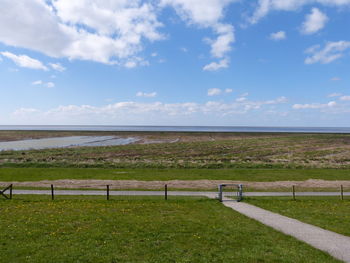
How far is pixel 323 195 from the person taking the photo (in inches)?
854

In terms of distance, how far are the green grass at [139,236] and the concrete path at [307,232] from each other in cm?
60

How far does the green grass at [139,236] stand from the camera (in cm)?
913

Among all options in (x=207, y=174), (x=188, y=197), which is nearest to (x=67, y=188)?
(x=188, y=197)

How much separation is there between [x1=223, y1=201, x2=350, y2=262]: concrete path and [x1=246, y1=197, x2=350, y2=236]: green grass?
0.76 meters

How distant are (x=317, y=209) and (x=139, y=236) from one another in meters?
12.2

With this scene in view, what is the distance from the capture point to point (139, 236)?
1116cm

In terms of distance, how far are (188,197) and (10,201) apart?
13.2m

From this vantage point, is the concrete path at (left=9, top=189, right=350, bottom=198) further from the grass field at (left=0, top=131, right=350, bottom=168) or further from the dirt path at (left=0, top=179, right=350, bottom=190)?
the grass field at (left=0, top=131, right=350, bottom=168)

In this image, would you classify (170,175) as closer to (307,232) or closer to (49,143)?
(307,232)

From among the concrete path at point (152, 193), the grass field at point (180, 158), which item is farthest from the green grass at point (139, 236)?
the grass field at point (180, 158)

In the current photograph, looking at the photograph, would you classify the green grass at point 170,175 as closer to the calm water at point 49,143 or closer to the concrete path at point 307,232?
the concrete path at point 307,232

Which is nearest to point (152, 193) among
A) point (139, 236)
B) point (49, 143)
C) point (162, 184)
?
point (162, 184)

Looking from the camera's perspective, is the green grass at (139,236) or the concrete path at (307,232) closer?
the green grass at (139,236)

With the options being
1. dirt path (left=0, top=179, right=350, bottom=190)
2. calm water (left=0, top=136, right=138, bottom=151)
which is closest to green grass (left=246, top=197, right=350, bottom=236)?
dirt path (left=0, top=179, right=350, bottom=190)
